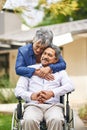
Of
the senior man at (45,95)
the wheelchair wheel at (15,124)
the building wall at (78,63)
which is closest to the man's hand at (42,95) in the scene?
the senior man at (45,95)

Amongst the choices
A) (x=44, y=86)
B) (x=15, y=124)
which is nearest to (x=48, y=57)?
(x=44, y=86)

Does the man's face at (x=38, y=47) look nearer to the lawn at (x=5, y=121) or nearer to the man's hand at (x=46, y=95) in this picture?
the man's hand at (x=46, y=95)

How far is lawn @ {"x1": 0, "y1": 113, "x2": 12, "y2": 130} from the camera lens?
1083 cm

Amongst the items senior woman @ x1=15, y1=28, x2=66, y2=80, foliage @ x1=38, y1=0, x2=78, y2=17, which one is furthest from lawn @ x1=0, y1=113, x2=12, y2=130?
senior woman @ x1=15, y1=28, x2=66, y2=80

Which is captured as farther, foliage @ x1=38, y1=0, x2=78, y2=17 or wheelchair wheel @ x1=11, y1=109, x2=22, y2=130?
foliage @ x1=38, y1=0, x2=78, y2=17

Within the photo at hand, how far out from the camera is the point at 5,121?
1194 centimetres

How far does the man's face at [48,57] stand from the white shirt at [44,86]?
0.12 m

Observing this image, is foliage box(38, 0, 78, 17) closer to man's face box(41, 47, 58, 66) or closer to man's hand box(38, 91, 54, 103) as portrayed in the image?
man's face box(41, 47, 58, 66)

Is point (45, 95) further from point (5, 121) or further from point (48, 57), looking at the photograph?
point (5, 121)

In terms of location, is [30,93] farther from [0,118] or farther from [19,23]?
[19,23]

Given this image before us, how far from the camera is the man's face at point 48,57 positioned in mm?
6559

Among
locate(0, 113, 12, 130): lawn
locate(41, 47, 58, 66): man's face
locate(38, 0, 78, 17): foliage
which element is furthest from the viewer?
locate(38, 0, 78, 17): foliage

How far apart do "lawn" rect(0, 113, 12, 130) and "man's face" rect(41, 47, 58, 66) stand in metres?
4.25

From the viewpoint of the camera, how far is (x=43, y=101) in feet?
21.3
